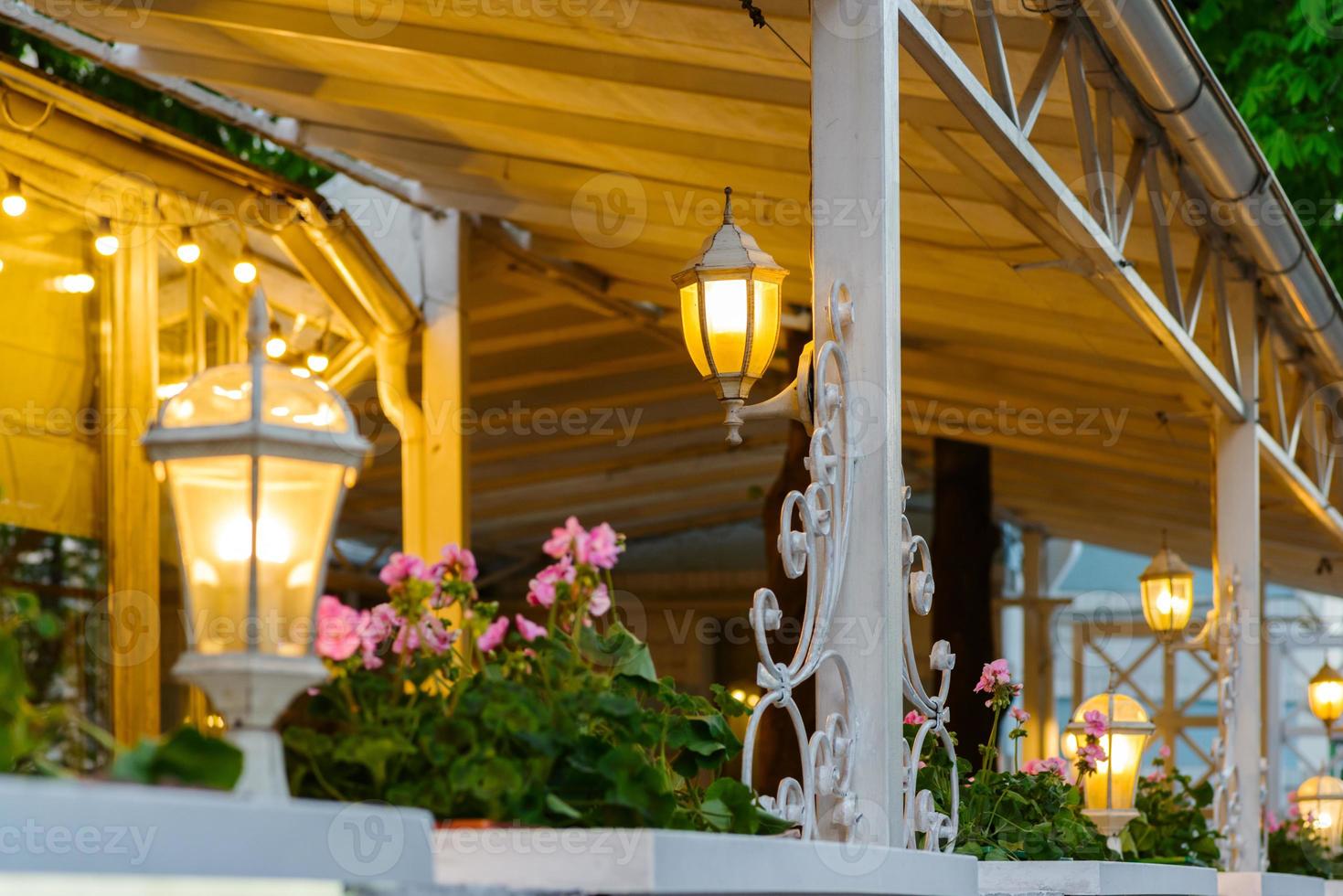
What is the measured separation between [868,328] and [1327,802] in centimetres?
726

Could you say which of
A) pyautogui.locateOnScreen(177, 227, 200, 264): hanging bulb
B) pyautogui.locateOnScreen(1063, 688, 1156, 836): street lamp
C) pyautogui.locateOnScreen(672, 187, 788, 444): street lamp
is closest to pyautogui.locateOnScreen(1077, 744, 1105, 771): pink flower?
pyautogui.locateOnScreen(1063, 688, 1156, 836): street lamp

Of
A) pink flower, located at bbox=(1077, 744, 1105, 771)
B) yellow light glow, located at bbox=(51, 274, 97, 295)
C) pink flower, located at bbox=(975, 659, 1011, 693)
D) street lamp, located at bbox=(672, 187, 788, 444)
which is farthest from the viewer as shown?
yellow light glow, located at bbox=(51, 274, 97, 295)

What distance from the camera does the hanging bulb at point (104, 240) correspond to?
21.5 ft

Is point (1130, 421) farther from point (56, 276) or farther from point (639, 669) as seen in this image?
point (639, 669)

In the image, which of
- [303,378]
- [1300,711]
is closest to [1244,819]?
[303,378]

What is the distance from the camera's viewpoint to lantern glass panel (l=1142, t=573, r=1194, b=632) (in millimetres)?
8953

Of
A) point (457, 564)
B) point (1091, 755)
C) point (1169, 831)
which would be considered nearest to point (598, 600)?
point (457, 564)

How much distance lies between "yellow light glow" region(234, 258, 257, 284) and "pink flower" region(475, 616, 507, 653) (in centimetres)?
525

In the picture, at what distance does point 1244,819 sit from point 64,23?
5.17 metres

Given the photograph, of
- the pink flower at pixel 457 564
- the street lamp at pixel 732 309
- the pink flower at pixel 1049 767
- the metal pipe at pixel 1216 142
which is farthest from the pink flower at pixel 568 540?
the metal pipe at pixel 1216 142

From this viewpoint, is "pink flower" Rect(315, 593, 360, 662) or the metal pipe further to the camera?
the metal pipe

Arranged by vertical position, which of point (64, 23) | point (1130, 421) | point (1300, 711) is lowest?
point (1300, 711)

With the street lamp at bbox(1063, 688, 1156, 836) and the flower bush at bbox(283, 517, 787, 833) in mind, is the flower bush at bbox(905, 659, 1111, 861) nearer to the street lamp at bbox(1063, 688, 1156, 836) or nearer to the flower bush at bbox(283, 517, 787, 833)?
the street lamp at bbox(1063, 688, 1156, 836)

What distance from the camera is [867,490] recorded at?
127 inches
